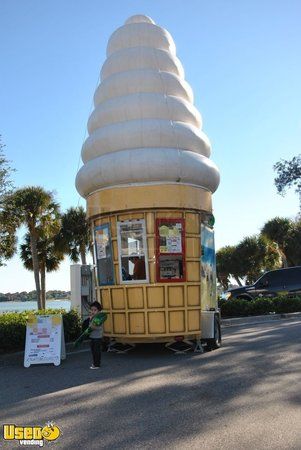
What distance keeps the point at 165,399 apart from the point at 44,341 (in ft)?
12.3

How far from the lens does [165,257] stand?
10.3 meters

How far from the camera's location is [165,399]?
6438 mm

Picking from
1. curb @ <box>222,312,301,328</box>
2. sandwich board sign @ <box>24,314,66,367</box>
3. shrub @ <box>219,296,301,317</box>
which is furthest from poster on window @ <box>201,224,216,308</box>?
shrub @ <box>219,296,301,317</box>

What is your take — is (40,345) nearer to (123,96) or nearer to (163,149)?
(163,149)

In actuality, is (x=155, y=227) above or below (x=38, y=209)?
below

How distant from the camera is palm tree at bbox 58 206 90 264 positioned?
99.1 feet

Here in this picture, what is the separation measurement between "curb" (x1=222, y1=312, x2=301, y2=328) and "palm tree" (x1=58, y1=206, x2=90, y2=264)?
47.9 feet

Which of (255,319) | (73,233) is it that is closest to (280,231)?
(73,233)

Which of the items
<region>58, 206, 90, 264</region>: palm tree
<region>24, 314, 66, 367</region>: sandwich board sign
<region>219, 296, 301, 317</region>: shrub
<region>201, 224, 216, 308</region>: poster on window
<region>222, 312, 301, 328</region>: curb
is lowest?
<region>222, 312, 301, 328</region>: curb

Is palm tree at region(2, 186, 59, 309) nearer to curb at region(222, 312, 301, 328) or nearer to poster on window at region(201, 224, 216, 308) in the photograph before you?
curb at region(222, 312, 301, 328)

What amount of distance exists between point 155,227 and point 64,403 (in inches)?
181

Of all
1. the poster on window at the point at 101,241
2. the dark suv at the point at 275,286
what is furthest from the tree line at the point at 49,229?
the poster on window at the point at 101,241

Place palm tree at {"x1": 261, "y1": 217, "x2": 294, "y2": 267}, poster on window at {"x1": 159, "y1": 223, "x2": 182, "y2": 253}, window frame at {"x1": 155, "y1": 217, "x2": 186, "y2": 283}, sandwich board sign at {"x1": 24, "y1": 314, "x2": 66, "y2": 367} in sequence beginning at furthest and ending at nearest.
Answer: palm tree at {"x1": 261, "y1": 217, "x2": 294, "y2": 267}
poster on window at {"x1": 159, "y1": 223, "x2": 182, "y2": 253}
window frame at {"x1": 155, "y1": 217, "x2": 186, "y2": 283}
sandwich board sign at {"x1": 24, "y1": 314, "x2": 66, "y2": 367}

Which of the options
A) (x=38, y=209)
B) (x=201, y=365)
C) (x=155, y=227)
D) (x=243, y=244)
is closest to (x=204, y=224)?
(x=155, y=227)
